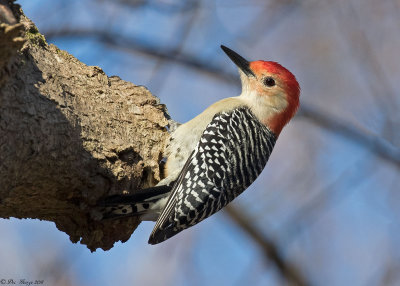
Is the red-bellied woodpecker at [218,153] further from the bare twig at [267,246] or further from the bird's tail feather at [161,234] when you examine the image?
the bare twig at [267,246]

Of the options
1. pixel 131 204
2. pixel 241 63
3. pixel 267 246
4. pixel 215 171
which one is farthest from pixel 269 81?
pixel 131 204

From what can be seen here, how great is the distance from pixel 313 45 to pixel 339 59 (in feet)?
1.29

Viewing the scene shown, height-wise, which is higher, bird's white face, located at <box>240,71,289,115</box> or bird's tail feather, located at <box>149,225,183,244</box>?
bird's white face, located at <box>240,71,289,115</box>

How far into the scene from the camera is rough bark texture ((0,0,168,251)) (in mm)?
3809

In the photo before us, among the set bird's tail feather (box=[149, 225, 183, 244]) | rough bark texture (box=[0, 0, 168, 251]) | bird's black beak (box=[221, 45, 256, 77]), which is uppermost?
bird's black beak (box=[221, 45, 256, 77])

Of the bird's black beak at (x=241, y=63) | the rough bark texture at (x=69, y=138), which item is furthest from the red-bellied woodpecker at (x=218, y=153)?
the rough bark texture at (x=69, y=138)

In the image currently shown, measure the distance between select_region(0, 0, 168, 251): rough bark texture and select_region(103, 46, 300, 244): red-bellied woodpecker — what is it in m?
0.20

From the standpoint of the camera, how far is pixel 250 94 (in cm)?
564

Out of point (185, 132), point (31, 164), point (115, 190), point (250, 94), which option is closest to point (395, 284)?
point (250, 94)

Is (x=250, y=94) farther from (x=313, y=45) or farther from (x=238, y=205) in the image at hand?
(x=313, y=45)

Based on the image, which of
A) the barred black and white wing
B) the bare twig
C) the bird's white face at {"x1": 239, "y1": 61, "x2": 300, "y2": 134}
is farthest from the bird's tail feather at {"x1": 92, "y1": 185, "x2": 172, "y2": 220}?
the bare twig

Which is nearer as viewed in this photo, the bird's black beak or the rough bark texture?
the rough bark texture

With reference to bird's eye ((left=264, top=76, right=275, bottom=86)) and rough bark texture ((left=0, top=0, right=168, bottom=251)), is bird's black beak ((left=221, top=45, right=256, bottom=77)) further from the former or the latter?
rough bark texture ((left=0, top=0, right=168, bottom=251))

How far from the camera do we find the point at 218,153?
4664 millimetres
